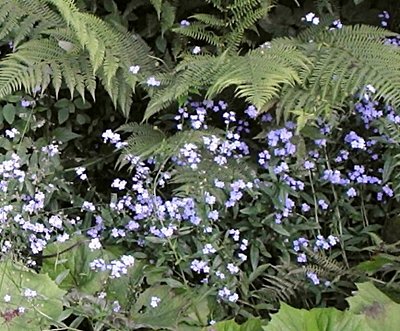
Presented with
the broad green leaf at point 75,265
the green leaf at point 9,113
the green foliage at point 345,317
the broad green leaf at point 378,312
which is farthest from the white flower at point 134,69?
the broad green leaf at point 378,312

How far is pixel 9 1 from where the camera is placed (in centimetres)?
222

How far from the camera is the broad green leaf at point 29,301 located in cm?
169

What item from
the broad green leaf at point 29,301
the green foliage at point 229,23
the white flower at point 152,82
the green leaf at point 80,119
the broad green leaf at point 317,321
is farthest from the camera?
the green leaf at point 80,119

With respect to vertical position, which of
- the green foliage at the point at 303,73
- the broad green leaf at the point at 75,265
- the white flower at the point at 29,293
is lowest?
the broad green leaf at the point at 75,265

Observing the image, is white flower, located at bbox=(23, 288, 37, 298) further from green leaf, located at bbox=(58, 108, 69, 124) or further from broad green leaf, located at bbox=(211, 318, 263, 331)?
green leaf, located at bbox=(58, 108, 69, 124)

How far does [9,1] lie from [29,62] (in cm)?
26

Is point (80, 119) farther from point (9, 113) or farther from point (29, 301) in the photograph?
point (29, 301)

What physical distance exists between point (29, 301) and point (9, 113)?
2.58ft

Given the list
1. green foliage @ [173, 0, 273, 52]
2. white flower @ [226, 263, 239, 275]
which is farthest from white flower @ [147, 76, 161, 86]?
white flower @ [226, 263, 239, 275]

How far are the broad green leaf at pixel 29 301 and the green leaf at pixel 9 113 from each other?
0.59 m

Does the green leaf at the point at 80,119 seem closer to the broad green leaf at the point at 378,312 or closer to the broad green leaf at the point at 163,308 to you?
the broad green leaf at the point at 163,308

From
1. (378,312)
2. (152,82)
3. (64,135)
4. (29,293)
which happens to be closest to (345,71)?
(152,82)

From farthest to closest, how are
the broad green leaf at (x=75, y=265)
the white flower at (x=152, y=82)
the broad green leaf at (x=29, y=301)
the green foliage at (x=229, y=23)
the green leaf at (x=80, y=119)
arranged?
the green leaf at (x=80, y=119), the green foliage at (x=229, y=23), the white flower at (x=152, y=82), the broad green leaf at (x=75, y=265), the broad green leaf at (x=29, y=301)

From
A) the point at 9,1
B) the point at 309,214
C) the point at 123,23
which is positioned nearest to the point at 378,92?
the point at 309,214
